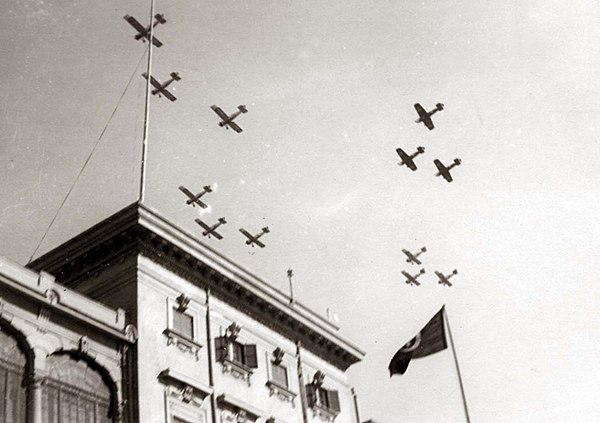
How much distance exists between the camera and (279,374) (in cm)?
3862

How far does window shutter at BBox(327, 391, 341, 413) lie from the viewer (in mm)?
41219

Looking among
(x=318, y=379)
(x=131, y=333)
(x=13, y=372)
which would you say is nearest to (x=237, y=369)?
(x=131, y=333)

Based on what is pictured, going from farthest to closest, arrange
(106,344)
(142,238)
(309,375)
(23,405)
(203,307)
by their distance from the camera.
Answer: (309,375) < (203,307) < (142,238) < (106,344) < (23,405)

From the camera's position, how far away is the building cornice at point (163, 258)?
109ft

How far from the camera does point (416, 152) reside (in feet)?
150

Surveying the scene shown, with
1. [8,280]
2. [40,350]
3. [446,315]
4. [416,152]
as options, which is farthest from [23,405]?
[416,152]

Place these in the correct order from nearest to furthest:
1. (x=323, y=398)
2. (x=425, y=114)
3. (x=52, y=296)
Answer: (x=52, y=296) < (x=323, y=398) < (x=425, y=114)

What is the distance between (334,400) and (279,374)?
4.32m

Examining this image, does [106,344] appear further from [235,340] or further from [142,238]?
[235,340]

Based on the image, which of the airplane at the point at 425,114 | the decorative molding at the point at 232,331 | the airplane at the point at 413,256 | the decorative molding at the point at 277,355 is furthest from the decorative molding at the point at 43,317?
the airplane at the point at 413,256

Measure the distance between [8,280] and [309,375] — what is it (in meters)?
17.5

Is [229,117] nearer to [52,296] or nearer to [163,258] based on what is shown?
[163,258]

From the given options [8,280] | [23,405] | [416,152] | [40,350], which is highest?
[416,152]

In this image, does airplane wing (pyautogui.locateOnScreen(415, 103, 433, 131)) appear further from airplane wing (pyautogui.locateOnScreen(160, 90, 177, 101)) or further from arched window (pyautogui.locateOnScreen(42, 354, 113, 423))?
arched window (pyautogui.locateOnScreen(42, 354, 113, 423))
